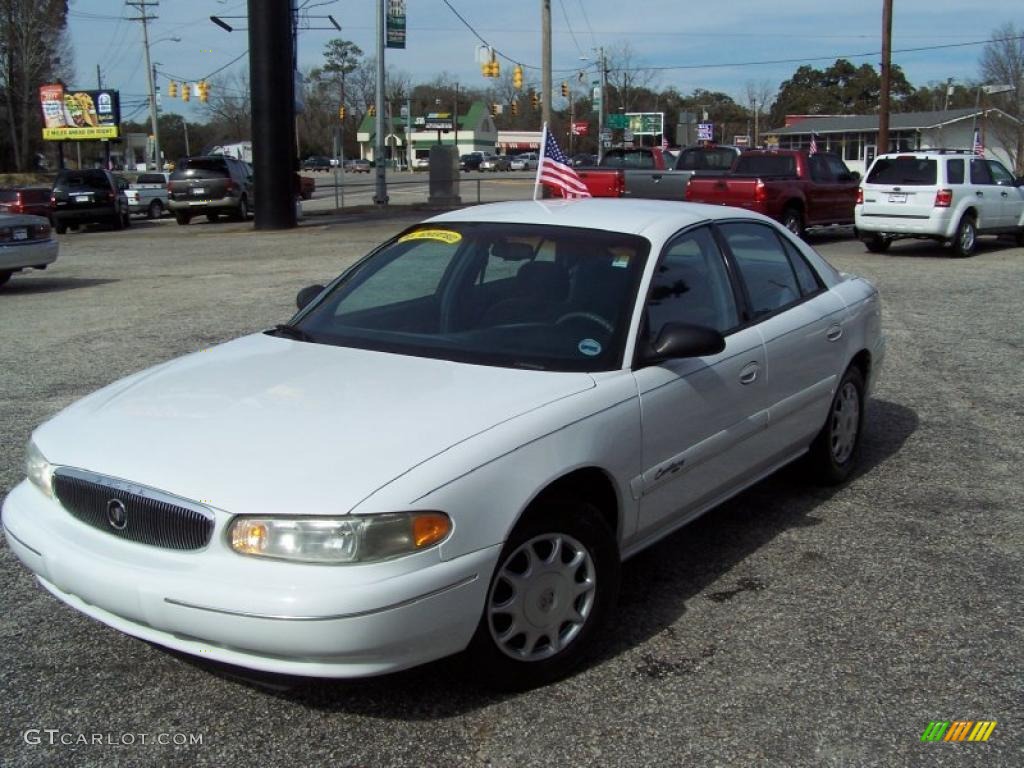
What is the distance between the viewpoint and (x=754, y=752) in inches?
120

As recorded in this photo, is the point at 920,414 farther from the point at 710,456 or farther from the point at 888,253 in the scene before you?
the point at 888,253

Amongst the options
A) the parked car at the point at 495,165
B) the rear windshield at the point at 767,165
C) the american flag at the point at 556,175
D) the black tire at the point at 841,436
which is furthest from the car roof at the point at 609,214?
the parked car at the point at 495,165

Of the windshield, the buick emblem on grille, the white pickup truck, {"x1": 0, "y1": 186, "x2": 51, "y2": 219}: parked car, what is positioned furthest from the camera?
the white pickup truck

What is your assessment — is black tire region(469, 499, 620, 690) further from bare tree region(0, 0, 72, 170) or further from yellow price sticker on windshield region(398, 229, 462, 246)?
bare tree region(0, 0, 72, 170)

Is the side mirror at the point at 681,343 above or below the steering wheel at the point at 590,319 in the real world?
below

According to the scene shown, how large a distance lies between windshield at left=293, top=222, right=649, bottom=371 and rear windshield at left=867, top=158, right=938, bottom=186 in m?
14.6

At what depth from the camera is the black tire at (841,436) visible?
534cm

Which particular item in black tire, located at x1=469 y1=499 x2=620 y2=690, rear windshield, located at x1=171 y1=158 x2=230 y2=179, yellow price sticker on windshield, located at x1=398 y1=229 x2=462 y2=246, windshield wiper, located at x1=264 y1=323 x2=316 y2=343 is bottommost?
black tire, located at x1=469 y1=499 x2=620 y2=690

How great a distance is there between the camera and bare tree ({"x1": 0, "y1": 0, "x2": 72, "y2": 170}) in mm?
61812

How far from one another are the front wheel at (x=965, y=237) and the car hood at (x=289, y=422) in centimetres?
→ 1567

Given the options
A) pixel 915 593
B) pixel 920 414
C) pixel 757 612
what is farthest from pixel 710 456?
pixel 920 414

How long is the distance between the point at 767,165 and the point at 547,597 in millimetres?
17517

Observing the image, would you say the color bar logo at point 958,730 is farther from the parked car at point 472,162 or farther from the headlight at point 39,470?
the parked car at point 472,162

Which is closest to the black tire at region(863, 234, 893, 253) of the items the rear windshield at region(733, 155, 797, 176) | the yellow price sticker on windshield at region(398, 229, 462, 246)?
the rear windshield at region(733, 155, 797, 176)
